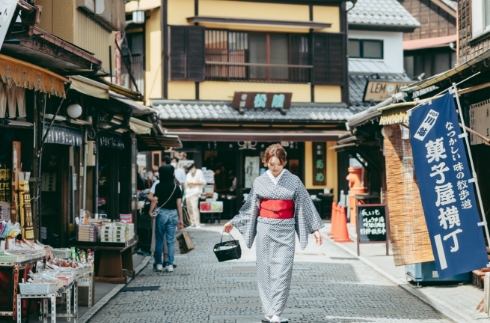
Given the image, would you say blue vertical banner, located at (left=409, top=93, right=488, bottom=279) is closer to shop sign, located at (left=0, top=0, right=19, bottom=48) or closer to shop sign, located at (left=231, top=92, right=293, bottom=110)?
shop sign, located at (left=0, top=0, right=19, bottom=48)

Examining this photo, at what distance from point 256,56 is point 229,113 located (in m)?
2.40

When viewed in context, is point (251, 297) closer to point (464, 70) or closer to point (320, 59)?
point (464, 70)

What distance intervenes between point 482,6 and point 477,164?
2.70 meters

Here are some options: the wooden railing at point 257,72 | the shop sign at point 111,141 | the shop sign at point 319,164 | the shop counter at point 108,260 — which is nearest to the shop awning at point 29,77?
the shop counter at point 108,260

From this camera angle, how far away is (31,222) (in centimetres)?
1053

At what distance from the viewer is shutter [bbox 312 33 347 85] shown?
27984 mm

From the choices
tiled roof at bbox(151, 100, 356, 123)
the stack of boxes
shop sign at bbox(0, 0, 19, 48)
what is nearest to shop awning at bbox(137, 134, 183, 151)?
tiled roof at bbox(151, 100, 356, 123)

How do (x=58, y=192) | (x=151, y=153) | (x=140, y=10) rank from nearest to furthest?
(x=58, y=192), (x=140, y=10), (x=151, y=153)

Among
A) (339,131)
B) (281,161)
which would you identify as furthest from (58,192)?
(339,131)

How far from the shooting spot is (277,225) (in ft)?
30.2

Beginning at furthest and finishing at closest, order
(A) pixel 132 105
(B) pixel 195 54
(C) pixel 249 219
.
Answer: (B) pixel 195 54
(A) pixel 132 105
(C) pixel 249 219

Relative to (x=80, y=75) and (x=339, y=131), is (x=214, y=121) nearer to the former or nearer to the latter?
(x=339, y=131)

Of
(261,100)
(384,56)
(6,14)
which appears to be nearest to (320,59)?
(261,100)

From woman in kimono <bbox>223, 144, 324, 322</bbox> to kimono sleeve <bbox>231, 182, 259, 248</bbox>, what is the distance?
2 centimetres
